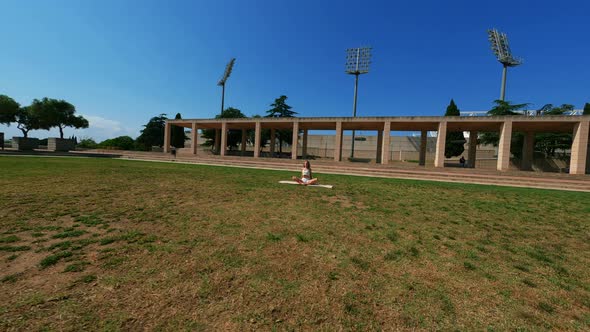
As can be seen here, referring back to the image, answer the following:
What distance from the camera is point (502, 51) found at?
133 feet

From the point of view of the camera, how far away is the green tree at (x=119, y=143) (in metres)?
48.5

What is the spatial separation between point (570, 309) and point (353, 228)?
2.98 m

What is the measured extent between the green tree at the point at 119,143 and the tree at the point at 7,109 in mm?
12693

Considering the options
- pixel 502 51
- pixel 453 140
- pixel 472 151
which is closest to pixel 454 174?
pixel 472 151

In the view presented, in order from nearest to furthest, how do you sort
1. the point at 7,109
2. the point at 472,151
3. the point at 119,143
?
the point at 472,151, the point at 7,109, the point at 119,143

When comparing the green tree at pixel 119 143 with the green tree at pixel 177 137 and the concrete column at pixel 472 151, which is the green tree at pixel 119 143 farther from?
the concrete column at pixel 472 151

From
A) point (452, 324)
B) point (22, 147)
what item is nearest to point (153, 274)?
point (452, 324)

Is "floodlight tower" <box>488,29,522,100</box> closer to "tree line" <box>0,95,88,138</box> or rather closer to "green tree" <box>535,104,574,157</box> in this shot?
"green tree" <box>535,104,574,157</box>

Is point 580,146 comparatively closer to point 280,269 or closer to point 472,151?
point 472,151

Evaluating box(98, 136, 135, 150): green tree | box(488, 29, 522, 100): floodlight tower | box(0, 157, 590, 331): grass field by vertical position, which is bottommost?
box(0, 157, 590, 331): grass field

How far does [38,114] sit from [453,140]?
233 ft

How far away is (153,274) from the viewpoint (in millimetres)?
2932

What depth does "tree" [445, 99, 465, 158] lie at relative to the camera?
1486 inches

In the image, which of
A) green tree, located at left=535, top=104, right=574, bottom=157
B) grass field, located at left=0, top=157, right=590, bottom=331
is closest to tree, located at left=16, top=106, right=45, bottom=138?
grass field, located at left=0, top=157, right=590, bottom=331
